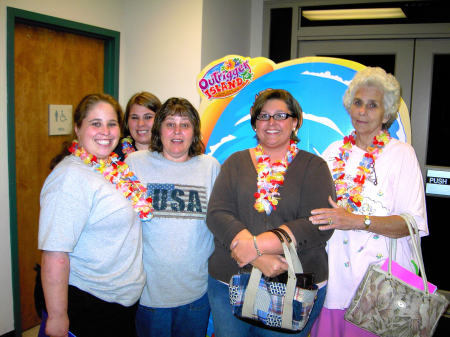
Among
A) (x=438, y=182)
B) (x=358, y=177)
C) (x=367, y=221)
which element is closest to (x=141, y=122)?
(x=358, y=177)

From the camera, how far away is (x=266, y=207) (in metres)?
1.74

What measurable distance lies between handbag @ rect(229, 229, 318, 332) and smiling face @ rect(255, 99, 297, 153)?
0.44m

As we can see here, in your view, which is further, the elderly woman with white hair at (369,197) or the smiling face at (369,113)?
the smiling face at (369,113)

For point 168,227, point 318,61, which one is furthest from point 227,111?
point 168,227

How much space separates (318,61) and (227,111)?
693 mm

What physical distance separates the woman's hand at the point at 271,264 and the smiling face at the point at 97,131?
82 centimetres

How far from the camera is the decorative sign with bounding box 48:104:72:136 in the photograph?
3.18 m

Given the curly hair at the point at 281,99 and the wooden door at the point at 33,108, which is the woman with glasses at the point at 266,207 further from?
the wooden door at the point at 33,108

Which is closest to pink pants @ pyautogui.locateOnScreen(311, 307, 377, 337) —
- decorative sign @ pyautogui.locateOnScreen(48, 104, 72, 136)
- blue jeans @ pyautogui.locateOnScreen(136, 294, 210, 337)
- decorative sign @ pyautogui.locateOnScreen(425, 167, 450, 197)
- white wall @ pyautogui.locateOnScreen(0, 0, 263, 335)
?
blue jeans @ pyautogui.locateOnScreen(136, 294, 210, 337)

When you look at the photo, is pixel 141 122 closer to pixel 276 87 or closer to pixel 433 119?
pixel 276 87

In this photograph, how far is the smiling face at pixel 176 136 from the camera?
1.96 m

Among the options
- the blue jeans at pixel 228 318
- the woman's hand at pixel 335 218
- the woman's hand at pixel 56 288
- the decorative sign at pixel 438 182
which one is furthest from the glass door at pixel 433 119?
the woman's hand at pixel 56 288

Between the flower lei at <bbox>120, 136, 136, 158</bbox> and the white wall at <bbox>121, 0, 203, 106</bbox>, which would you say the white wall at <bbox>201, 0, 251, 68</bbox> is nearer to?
the white wall at <bbox>121, 0, 203, 106</bbox>

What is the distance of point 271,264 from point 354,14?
2889 mm
